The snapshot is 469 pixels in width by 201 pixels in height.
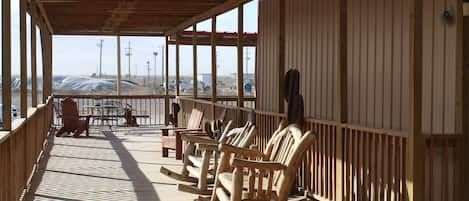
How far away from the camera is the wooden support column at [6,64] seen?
523 cm

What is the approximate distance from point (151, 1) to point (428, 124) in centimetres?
595

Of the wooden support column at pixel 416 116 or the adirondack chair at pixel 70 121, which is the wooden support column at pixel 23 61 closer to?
the wooden support column at pixel 416 116

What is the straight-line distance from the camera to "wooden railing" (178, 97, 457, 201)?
4547 millimetres

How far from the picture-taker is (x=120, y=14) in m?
11.7

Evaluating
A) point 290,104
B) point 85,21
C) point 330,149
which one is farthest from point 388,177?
point 85,21

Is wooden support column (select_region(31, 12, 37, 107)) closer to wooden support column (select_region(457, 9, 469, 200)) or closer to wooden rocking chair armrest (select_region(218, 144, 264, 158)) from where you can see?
wooden rocking chair armrest (select_region(218, 144, 264, 158))

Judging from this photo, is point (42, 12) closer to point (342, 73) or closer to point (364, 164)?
point (342, 73)

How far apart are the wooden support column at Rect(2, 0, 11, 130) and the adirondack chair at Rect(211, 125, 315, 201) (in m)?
1.83

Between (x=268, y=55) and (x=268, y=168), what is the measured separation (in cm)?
398

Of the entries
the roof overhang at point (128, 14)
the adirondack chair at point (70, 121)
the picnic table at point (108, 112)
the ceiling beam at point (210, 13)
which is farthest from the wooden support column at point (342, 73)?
the picnic table at point (108, 112)

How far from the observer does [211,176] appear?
6.60 meters

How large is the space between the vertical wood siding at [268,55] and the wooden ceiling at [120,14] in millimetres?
1383

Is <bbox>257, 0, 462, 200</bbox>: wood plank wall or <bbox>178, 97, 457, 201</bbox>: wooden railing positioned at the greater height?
<bbox>257, 0, 462, 200</bbox>: wood plank wall

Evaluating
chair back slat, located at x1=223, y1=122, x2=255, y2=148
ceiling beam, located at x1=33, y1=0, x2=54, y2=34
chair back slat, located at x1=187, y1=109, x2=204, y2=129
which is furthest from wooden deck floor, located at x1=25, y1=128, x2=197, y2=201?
ceiling beam, located at x1=33, y1=0, x2=54, y2=34
